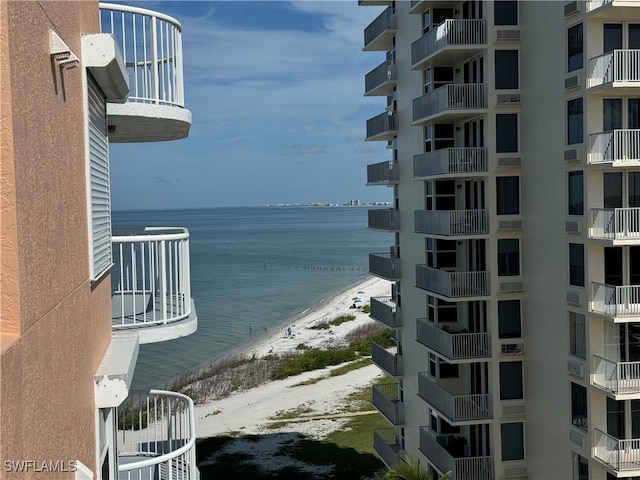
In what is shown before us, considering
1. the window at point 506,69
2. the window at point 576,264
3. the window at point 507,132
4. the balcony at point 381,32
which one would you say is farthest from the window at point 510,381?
the balcony at point 381,32

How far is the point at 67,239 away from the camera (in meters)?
5.22

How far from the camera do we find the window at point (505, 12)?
64.7 feet

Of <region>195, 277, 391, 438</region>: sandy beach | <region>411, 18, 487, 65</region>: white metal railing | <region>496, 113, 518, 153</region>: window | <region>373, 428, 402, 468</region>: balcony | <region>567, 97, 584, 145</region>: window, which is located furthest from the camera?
<region>195, 277, 391, 438</region>: sandy beach

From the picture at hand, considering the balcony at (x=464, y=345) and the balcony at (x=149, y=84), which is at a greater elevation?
the balcony at (x=149, y=84)

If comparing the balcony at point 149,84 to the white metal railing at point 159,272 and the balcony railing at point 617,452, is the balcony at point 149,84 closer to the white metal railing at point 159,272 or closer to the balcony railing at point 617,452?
the white metal railing at point 159,272

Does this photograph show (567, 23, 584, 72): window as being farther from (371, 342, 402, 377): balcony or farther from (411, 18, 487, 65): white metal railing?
(371, 342, 402, 377): balcony

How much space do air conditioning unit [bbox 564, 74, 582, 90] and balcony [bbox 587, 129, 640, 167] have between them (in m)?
1.36

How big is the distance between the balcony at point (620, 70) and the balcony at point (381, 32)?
Result: 12.2 m

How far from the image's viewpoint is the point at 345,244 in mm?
188375

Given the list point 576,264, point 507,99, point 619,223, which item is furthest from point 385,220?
point 619,223

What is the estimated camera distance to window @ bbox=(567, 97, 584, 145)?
54.2 ft

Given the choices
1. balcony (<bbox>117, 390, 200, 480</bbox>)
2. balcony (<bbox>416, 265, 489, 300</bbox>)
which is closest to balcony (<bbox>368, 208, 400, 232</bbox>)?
balcony (<bbox>416, 265, 489, 300</bbox>)

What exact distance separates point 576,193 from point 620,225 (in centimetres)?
151

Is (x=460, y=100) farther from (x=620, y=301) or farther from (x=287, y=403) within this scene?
(x=287, y=403)
